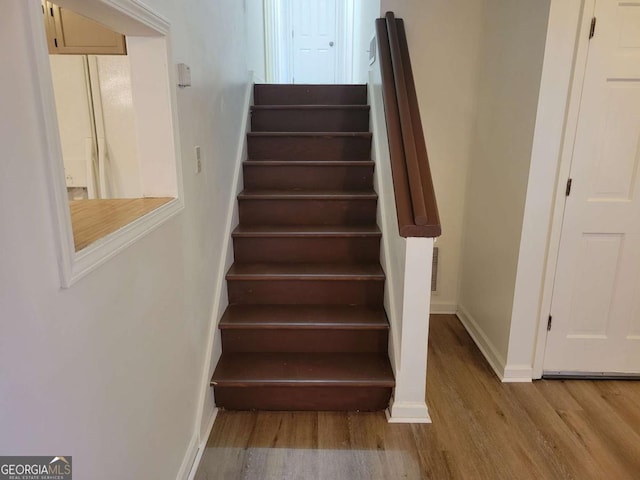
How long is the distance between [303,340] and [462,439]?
90 centimetres

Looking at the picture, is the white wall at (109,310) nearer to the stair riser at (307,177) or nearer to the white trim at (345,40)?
the stair riser at (307,177)

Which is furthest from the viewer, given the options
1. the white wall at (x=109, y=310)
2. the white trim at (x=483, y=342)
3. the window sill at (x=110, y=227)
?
the white trim at (x=483, y=342)

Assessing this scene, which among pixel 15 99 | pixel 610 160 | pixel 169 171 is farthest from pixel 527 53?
pixel 15 99

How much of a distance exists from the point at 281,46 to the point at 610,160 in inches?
161

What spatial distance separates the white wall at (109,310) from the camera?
74 centimetres

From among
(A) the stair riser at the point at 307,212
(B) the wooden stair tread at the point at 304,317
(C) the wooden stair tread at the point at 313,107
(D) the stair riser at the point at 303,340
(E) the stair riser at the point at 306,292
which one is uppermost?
(C) the wooden stair tread at the point at 313,107

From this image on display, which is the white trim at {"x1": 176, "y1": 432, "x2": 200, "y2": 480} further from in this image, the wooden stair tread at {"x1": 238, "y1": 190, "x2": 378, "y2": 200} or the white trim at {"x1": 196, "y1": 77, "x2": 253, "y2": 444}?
the wooden stair tread at {"x1": 238, "y1": 190, "x2": 378, "y2": 200}

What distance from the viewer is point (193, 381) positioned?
1841 mm

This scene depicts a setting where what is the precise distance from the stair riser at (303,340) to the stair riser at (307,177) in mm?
1076

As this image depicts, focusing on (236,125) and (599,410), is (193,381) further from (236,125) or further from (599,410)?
(599,410)

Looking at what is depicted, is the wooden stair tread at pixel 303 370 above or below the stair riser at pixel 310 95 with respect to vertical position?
below

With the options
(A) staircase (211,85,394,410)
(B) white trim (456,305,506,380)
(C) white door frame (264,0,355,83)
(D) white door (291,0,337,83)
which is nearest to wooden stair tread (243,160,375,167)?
(A) staircase (211,85,394,410)

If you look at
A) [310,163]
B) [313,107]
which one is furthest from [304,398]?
[313,107]

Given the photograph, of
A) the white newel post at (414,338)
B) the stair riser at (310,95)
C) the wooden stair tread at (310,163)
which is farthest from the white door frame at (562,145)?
the stair riser at (310,95)
